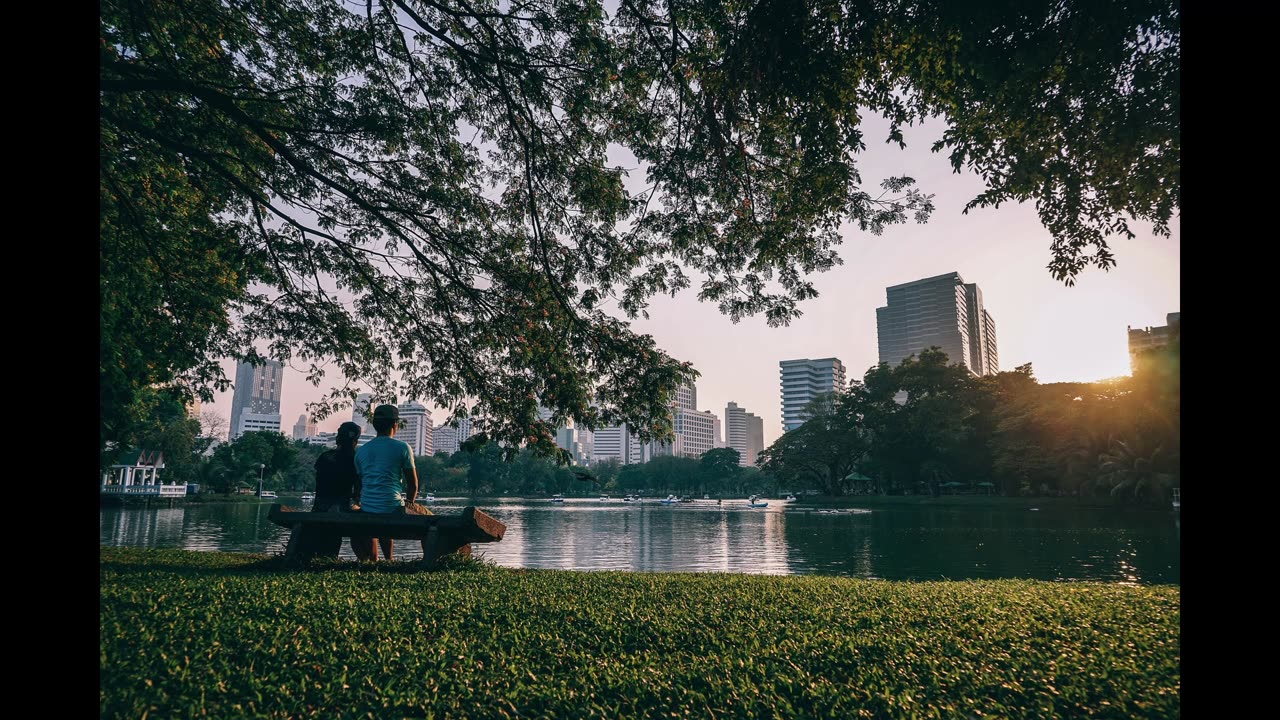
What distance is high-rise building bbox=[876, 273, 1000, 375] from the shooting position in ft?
458

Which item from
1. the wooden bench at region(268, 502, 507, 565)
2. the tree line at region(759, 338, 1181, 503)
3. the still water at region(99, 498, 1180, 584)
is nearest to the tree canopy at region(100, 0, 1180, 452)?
the wooden bench at region(268, 502, 507, 565)

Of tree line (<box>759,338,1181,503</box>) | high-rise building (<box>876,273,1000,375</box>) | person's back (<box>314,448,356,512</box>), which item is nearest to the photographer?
person's back (<box>314,448,356,512</box>)

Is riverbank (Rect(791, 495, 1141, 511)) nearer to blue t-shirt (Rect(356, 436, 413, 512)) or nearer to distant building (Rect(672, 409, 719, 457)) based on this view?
blue t-shirt (Rect(356, 436, 413, 512))

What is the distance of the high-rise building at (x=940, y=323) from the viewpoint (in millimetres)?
139625

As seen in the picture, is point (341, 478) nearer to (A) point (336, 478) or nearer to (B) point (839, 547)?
(A) point (336, 478)

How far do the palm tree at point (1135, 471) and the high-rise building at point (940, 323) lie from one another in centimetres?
9498

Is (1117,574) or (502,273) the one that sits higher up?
(502,273)

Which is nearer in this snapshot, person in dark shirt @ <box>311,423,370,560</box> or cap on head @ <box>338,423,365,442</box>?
person in dark shirt @ <box>311,423,370,560</box>

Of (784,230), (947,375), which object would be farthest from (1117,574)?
(947,375)

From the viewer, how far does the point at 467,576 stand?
549 cm

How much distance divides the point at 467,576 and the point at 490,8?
6.87 metres

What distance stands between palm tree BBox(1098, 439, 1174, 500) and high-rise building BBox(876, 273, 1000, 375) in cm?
9498
